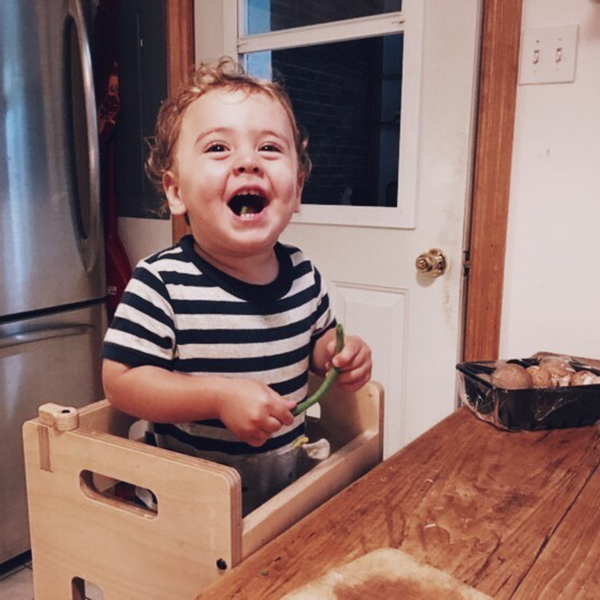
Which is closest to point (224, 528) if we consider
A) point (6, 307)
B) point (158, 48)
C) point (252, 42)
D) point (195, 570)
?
point (195, 570)

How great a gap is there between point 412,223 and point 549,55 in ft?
1.68

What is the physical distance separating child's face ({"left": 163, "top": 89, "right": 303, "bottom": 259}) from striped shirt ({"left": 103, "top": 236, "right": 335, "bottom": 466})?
0.21ft

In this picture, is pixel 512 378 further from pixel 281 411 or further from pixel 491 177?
pixel 491 177

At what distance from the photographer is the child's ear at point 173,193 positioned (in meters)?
0.94

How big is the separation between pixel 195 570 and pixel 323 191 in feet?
4.57

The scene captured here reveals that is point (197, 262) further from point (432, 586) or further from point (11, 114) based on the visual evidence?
point (11, 114)

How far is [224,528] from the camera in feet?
2.05

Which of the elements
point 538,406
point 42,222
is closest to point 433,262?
point 538,406

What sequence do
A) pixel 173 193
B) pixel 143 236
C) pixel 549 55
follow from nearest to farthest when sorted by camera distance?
pixel 173 193 < pixel 549 55 < pixel 143 236

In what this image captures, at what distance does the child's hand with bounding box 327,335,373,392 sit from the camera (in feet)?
2.94

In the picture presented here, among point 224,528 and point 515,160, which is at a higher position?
point 515,160

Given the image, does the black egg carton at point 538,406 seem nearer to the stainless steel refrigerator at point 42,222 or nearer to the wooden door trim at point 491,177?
the wooden door trim at point 491,177

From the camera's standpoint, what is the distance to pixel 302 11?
186cm

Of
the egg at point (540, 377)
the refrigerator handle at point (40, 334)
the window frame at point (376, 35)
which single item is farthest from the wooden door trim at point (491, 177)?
the refrigerator handle at point (40, 334)
